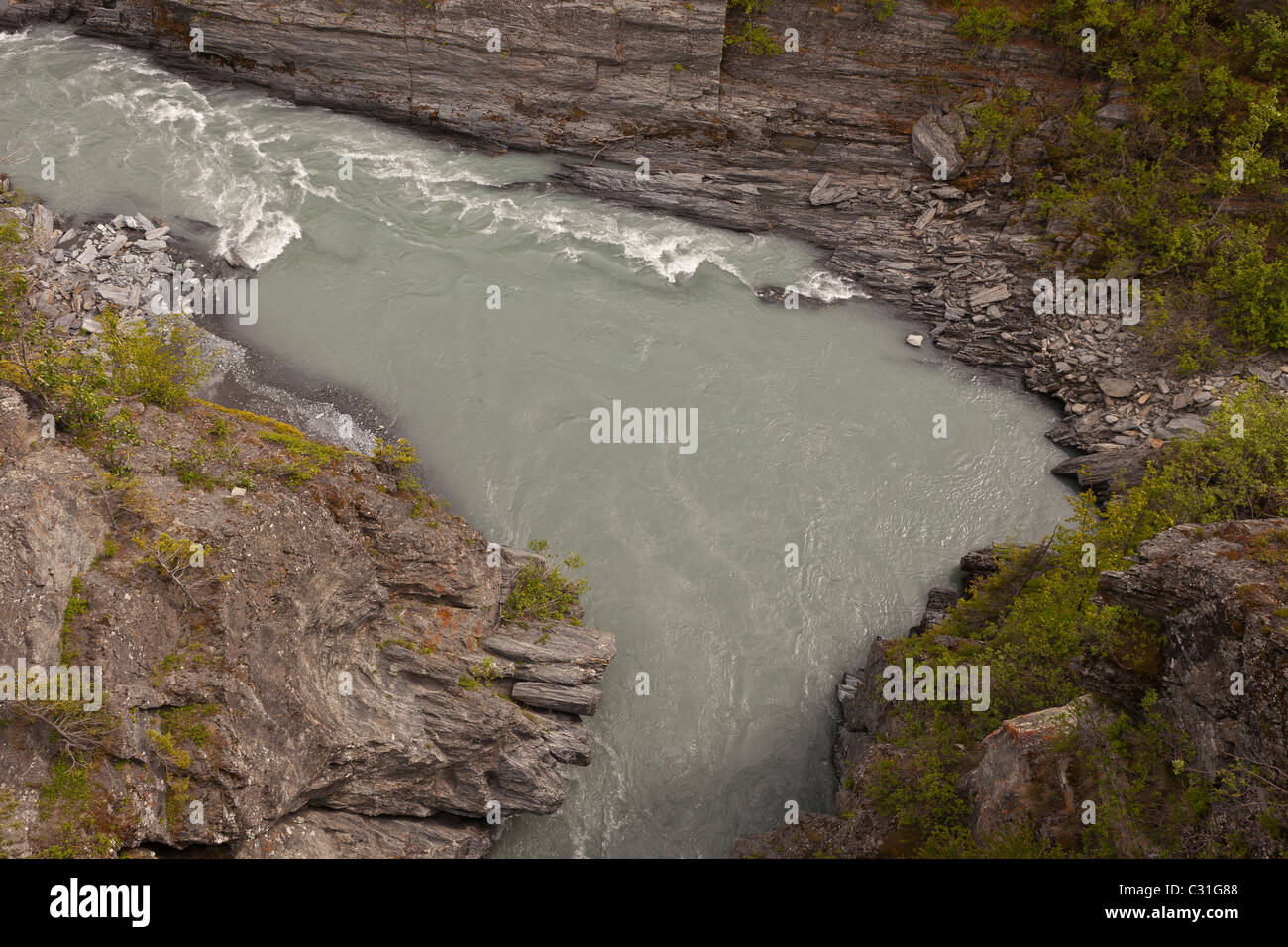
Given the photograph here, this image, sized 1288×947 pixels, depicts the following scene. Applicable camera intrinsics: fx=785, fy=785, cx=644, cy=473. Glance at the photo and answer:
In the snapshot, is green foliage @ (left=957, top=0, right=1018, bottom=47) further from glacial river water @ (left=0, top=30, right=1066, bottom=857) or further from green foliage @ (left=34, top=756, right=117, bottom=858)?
green foliage @ (left=34, top=756, right=117, bottom=858)

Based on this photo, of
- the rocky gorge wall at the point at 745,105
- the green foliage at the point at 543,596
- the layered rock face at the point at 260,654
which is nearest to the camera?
the layered rock face at the point at 260,654

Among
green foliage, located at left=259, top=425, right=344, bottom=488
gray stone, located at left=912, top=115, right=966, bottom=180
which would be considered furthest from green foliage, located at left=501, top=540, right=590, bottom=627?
gray stone, located at left=912, top=115, right=966, bottom=180

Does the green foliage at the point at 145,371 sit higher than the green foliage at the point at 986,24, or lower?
lower

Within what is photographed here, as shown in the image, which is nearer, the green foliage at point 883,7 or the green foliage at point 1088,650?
the green foliage at point 1088,650

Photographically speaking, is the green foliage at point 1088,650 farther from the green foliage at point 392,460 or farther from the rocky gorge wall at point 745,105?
the green foliage at point 392,460

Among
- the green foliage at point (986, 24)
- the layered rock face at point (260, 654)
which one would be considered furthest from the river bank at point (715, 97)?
the layered rock face at point (260, 654)

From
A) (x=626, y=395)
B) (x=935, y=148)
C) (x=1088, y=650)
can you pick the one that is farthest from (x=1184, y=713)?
(x=935, y=148)

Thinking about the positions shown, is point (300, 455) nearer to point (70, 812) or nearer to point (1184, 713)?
point (70, 812)
